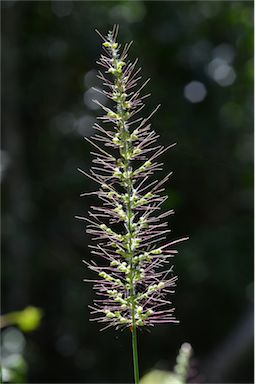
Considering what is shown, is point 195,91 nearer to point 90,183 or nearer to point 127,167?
point 90,183

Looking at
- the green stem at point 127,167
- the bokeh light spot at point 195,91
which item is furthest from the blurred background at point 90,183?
the green stem at point 127,167

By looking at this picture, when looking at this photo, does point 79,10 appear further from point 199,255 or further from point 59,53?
point 199,255

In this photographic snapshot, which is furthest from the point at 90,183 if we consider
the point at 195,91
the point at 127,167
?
the point at 127,167

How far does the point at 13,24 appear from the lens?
6855 mm

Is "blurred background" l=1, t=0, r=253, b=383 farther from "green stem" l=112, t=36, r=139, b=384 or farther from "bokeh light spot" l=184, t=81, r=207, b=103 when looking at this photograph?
"green stem" l=112, t=36, r=139, b=384

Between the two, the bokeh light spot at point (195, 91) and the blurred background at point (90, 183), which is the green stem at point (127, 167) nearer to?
the blurred background at point (90, 183)

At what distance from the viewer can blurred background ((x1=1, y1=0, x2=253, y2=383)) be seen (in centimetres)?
655

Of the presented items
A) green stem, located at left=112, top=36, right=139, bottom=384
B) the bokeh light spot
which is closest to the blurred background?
the bokeh light spot

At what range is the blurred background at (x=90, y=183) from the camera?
6555mm

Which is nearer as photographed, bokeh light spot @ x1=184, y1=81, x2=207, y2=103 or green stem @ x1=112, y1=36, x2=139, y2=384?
green stem @ x1=112, y1=36, x2=139, y2=384

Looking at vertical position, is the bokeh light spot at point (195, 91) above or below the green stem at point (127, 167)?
above

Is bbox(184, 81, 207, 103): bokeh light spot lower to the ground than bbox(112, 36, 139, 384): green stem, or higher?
higher

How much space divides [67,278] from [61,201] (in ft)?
2.54

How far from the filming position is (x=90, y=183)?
6.27 m
